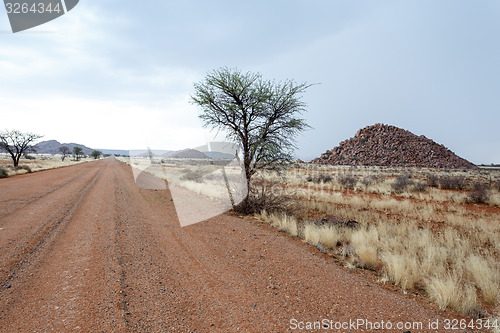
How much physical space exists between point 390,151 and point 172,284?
7013 cm

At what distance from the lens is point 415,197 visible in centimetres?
1630

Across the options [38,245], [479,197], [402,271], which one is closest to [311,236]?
[402,271]

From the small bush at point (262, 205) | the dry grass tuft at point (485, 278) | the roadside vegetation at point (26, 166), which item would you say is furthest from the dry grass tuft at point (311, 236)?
the roadside vegetation at point (26, 166)

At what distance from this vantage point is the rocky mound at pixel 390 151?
56.8m

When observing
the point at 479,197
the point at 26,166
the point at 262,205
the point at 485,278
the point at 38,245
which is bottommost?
the point at 479,197

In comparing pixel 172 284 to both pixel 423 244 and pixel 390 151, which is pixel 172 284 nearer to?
pixel 423 244

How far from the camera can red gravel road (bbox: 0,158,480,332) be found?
316 cm

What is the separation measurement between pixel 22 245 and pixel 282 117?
10.3 m

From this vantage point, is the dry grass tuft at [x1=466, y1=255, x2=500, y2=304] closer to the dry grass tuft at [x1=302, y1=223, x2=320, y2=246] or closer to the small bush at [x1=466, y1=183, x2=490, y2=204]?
the dry grass tuft at [x1=302, y1=223, x2=320, y2=246]

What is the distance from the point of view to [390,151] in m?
60.8

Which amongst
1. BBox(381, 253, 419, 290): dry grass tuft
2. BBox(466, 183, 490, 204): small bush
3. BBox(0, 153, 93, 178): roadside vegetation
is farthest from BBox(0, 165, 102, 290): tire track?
BBox(0, 153, 93, 178): roadside vegetation

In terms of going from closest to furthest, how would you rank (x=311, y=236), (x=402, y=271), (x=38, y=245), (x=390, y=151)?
(x=402, y=271) → (x=38, y=245) → (x=311, y=236) → (x=390, y=151)

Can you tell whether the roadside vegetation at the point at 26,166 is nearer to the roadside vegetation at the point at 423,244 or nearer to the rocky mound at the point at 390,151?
the roadside vegetation at the point at 423,244

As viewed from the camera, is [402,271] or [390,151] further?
[390,151]
